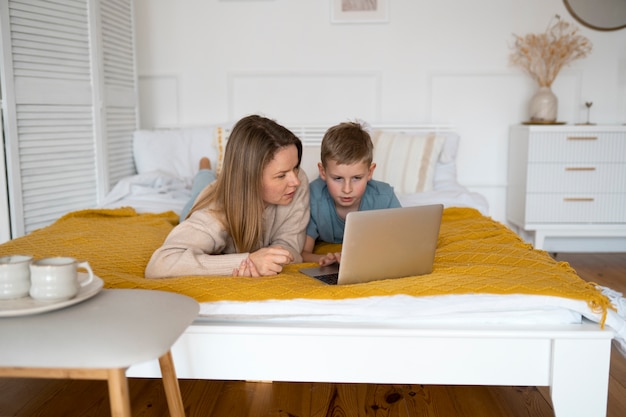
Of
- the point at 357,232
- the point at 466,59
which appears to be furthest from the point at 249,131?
the point at 466,59

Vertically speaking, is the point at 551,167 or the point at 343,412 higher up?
the point at 551,167

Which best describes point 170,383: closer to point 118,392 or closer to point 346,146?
point 118,392

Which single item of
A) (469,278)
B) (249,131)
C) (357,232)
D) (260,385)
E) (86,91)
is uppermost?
(86,91)

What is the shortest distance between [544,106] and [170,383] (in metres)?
2.83

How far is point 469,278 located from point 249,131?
728mm

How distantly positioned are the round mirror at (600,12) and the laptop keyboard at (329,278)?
109 inches

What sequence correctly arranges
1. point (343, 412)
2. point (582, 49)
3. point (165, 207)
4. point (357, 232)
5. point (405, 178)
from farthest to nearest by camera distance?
point (582, 49), point (405, 178), point (165, 207), point (343, 412), point (357, 232)

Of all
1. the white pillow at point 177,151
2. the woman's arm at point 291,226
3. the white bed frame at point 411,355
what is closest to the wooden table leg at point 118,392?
the white bed frame at point 411,355

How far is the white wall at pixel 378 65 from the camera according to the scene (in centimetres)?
360

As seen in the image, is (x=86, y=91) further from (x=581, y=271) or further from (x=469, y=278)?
(x=581, y=271)

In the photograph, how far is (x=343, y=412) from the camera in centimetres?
165

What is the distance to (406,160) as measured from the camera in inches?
116

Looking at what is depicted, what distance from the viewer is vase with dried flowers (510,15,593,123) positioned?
3.43 metres

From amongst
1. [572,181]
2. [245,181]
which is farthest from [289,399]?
[572,181]
